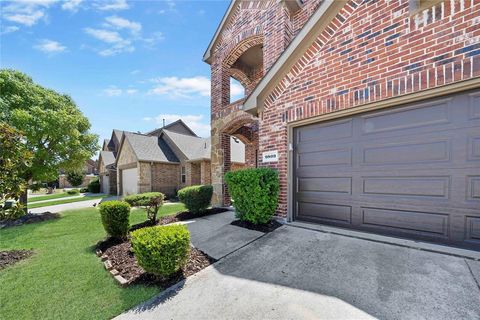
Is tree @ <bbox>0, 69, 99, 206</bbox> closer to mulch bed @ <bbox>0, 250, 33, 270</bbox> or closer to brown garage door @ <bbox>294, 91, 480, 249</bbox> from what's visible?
mulch bed @ <bbox>0, 250, 33, 270</bbox>

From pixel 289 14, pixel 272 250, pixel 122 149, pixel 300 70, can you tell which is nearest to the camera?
pixel 272 250

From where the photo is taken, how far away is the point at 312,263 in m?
3.14

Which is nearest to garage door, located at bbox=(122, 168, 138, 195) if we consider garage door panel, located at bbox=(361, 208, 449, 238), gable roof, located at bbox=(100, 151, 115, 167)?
gable roof, located at bbox=(100, 151, 115, 167)

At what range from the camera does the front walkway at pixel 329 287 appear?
219cm

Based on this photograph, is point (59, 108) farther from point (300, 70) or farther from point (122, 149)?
point (300, 70)

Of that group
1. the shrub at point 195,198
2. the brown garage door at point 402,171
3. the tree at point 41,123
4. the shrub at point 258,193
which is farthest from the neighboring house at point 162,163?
the brown garage door at point 402,171

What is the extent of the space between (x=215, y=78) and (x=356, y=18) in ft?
21.8

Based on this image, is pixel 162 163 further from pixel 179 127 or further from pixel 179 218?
pixel 179 127

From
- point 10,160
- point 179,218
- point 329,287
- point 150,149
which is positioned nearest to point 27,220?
point 179,218

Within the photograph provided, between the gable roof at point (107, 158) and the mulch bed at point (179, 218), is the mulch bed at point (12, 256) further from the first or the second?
the gable roof at point (107, 158)

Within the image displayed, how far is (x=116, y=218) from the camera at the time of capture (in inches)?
201

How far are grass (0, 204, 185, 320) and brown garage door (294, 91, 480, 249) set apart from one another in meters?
3.64

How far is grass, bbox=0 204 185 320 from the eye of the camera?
270 centimetres

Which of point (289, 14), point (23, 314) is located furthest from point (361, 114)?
point (23, 314)
